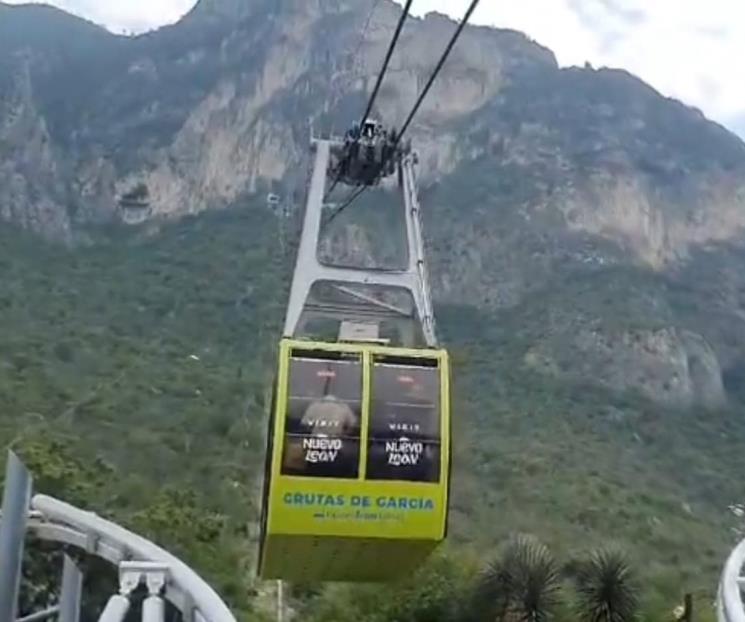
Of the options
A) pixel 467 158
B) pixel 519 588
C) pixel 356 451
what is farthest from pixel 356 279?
pixel 467 158

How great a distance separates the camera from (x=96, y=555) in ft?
34.9

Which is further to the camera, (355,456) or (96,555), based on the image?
(96,555)

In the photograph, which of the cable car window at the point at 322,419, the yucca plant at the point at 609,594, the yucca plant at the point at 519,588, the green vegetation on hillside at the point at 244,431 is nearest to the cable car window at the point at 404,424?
the cable car window at the point at 322,419

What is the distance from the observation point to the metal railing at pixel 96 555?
4.04 m

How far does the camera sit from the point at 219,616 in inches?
296

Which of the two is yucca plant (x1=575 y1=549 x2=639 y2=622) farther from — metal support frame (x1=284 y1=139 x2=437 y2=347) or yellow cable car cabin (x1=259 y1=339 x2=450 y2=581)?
yellow cable car cabin (x1=259 y1=339 x2=450 y2=581)

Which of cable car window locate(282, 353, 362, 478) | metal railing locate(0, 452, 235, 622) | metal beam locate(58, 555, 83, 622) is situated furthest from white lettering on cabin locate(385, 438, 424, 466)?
metal beam locate(58, 555, 83, 622)

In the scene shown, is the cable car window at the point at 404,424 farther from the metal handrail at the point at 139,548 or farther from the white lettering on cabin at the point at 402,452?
the metal handrail at the point at 139,548

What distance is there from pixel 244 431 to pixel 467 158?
157ft

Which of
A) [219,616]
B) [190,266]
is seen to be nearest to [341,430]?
[219,616]

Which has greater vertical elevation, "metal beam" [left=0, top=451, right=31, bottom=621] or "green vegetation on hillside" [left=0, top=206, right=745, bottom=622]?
"green vegetation on hillside" [left=0, top=206, right=745, bottom=622]

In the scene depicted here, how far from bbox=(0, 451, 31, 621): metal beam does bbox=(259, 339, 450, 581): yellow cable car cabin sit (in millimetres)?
5390

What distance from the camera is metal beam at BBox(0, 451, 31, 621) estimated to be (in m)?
4.00

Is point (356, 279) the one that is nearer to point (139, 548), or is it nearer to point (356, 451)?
point (356, 451)
